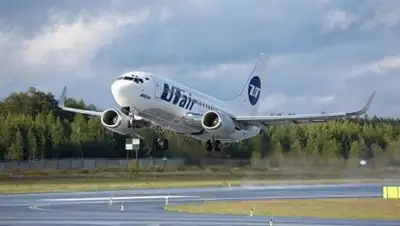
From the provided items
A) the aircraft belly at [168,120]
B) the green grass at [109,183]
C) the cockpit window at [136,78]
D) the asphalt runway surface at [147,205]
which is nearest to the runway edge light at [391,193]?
the asphalt runway surface at [147,205]

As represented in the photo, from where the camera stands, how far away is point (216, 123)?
71.5 metres

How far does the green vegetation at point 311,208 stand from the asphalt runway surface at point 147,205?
12.5ft

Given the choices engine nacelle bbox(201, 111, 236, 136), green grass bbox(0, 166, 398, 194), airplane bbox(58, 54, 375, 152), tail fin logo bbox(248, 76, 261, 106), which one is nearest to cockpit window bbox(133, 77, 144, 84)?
airplane bbox(58, 54, 375, 152)

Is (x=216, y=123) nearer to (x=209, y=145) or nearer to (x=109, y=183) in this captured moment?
(x=209, y=145)

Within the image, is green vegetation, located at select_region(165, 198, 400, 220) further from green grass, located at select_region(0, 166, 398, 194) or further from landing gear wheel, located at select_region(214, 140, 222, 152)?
green grass, located at select_region(0, 166, 398, 194)

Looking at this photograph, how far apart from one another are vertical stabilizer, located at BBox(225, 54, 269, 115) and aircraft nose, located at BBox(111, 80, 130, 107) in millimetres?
21383

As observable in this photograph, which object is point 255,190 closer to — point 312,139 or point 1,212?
point 312,139

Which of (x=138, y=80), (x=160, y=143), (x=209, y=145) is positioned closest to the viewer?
(x=138, y=80)

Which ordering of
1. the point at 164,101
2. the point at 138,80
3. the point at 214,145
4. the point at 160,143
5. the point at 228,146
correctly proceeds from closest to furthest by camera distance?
the point at 138,80
the point at 164,101
the point at 160,143
the point at 214,145
the point at 228,146

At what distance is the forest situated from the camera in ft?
295

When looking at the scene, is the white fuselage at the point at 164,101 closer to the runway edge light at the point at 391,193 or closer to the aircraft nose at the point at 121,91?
the aircraft nose at the point at 121,91

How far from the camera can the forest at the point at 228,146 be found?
9000 cm

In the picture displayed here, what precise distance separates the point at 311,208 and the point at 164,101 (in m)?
17.8

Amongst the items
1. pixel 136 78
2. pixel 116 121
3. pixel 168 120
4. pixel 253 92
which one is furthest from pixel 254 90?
pixel 136 78
